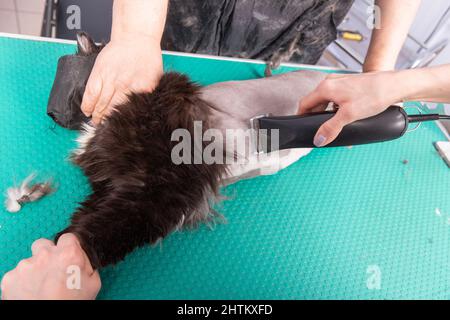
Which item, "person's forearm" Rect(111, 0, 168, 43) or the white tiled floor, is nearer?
"person's forearm" Rect(111, 0, 168, 43)

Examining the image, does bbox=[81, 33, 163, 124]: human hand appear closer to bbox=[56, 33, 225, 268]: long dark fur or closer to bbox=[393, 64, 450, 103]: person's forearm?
bbox=[56, 33, 225, 268]: long dark fur

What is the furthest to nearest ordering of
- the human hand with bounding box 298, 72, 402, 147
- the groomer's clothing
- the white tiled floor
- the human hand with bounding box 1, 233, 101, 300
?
the white tiled floor, the groomer's clothing, the human hand with bounding box 298, 72, 402, 147, the human hand with bounding box 1, 233, 101, 300

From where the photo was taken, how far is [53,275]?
1.62 feet

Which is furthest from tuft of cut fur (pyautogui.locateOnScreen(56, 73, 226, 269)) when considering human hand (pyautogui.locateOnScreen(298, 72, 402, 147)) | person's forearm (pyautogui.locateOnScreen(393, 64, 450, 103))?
person's forearm (pyautogui.locateOnScreen(393, 64, 450, 103))

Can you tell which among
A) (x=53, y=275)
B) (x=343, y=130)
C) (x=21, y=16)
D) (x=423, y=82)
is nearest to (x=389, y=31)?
(x=423, y=82)

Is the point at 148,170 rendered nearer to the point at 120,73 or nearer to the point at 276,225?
the point at 120,73

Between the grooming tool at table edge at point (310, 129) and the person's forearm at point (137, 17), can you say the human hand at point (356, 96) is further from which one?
the person's forearm at point (137, 17)

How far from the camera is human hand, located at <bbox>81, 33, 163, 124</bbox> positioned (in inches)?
25.6

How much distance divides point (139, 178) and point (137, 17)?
360 mm

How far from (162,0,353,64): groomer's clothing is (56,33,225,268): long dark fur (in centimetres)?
34

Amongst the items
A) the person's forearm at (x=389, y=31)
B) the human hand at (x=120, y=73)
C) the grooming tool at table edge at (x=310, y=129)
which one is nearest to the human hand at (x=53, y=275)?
the human hand at (x=120, y=73)

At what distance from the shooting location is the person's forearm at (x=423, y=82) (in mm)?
633

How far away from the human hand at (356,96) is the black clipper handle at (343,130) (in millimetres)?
26
